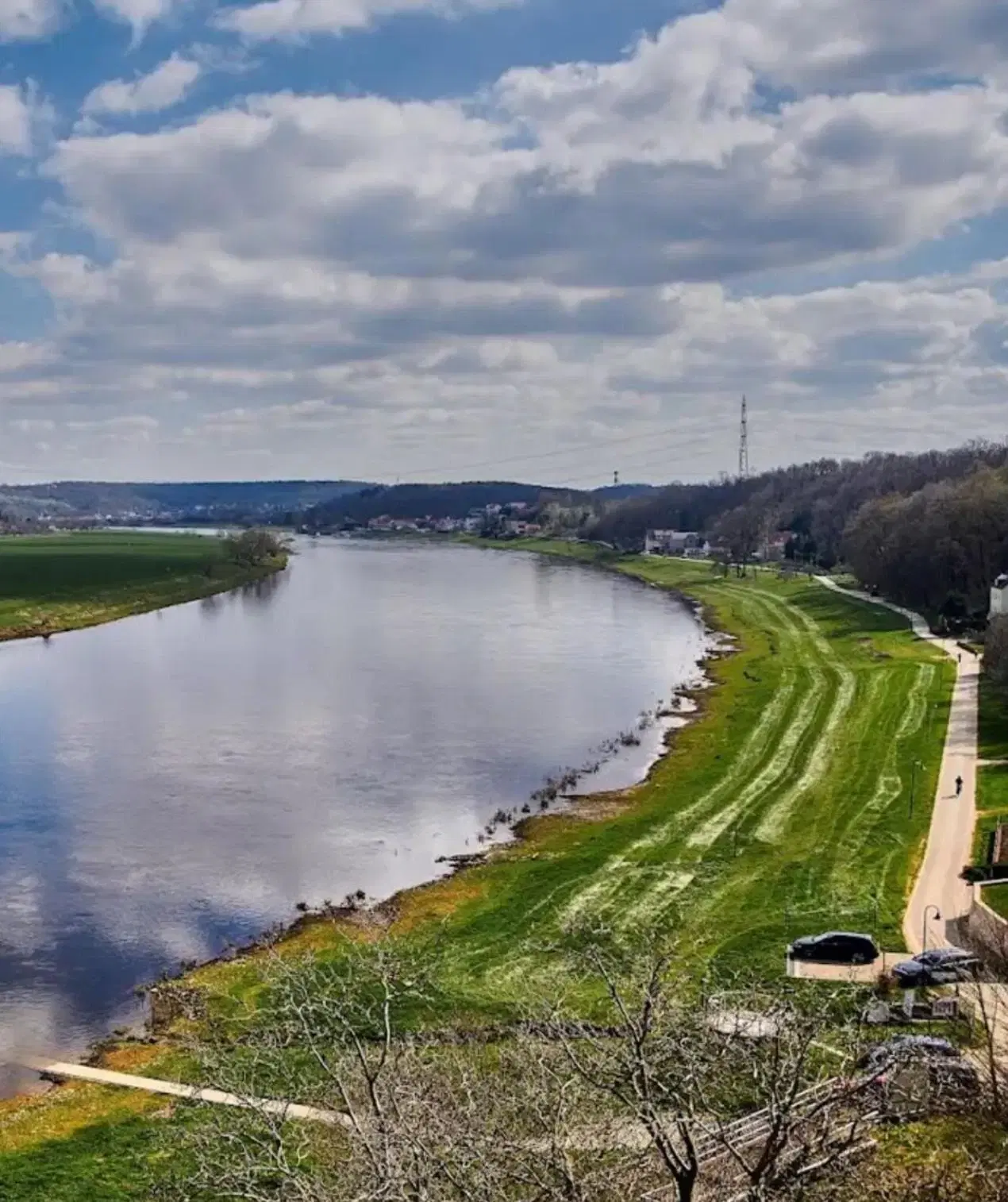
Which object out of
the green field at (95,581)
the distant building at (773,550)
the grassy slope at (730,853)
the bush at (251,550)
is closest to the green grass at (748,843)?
the grassy slope at (730,853)

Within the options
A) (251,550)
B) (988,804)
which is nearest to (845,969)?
(988,804)

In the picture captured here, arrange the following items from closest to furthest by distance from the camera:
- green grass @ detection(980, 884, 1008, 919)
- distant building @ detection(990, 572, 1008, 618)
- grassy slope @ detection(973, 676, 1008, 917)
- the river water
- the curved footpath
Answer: green grass @ detection(980, 884, 1008, 919) → the curved footpath → grassy slope @ detection(973, 676, 1008, 917) → the river water → distant building @ detection(990, 572, 1008, 618)

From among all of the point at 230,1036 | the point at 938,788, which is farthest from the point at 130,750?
the point at 938,788

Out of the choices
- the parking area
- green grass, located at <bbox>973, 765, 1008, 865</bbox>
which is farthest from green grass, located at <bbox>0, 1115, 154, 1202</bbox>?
green grass, located at <bbox>973, 765, 1008, 865</bbox>

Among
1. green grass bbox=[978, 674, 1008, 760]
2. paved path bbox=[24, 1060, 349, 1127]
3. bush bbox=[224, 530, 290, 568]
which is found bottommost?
paved path bbox=[24, 1060, 349, 1127]

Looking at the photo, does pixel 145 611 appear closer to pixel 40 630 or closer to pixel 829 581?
pixel 40 630

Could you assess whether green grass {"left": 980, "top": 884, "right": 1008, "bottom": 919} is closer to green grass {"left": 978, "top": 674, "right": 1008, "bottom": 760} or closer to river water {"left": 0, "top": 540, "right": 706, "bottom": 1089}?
river water {"left": 0, "top": 540, "right": 706, "bottom": 1089}

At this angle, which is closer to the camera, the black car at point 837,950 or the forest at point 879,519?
the black car at point 837,950

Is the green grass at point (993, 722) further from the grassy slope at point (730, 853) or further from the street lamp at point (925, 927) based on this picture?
the street lamp at point (925, 927)
